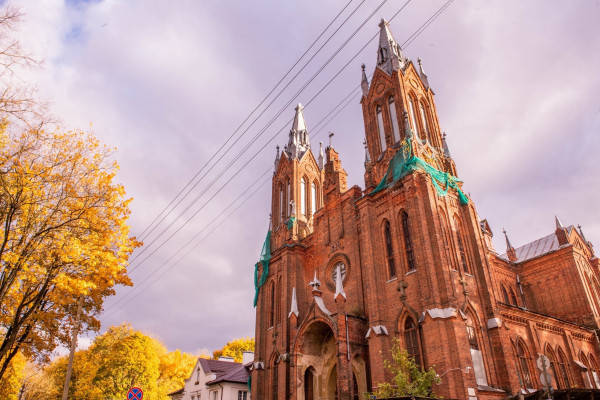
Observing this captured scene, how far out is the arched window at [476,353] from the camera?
1889 centimetres

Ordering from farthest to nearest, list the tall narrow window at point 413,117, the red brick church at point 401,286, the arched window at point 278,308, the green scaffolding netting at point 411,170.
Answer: the arched window at point 278,308 → the tall narrow window at point 413,117 → the green scaffolding netting at point 411,170 → the red brick church at point 401,286

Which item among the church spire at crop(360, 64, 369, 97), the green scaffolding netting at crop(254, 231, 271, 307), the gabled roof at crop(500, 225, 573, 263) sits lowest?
the green scaffolding netting at crop(254, 231, 271, 307)

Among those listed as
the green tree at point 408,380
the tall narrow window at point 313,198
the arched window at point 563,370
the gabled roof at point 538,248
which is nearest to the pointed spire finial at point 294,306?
the green tree at point 408,380

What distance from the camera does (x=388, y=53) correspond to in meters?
31.8

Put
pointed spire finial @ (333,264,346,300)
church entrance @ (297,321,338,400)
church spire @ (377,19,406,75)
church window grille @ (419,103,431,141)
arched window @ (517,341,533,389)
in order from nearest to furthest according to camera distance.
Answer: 1. arched window @ (517,341,533,389)
2. pointed spire finial @ (333,264,346,300)
3. church entrance @ (297,321,338,400)
4. church window grille @ (419,103,431,141)
5. church spire @ (377,19,406,75)

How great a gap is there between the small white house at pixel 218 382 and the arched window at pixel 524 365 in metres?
19.7

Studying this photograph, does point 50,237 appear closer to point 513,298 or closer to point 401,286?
point 401,286

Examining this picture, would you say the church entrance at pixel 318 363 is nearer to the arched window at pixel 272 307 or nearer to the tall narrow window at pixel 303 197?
the arched window at pixel 272 307

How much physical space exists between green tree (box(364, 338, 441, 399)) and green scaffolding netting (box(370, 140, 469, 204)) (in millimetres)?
9190

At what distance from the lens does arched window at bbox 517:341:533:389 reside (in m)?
22.6

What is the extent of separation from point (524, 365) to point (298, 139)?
25148 mm

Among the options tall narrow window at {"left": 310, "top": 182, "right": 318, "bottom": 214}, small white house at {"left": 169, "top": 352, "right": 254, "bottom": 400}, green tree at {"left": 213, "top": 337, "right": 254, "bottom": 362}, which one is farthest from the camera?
green tree at {"left": 213, "top": 337, "right": 254, "bottom": 362}

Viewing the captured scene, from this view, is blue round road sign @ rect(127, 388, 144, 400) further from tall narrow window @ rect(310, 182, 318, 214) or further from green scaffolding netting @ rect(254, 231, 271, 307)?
tall narrow window @ rect(310, 182, 318, 214)

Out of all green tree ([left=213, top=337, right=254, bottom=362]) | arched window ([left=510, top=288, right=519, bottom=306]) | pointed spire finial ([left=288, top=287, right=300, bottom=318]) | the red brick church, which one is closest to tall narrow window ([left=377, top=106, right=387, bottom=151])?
the red brick church
